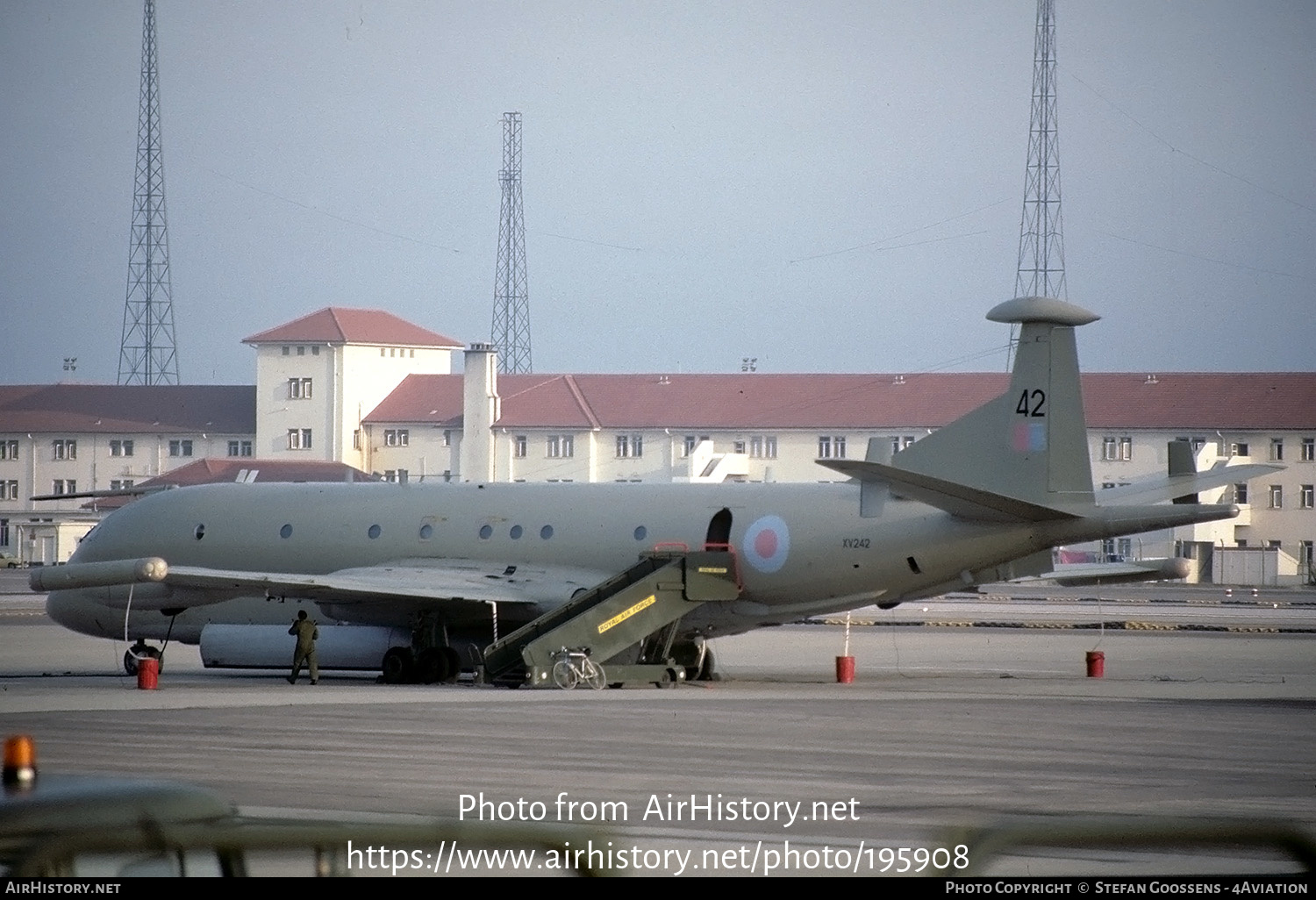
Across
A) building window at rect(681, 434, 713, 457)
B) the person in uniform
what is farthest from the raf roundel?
building window at rect(681, 434, 713, 457)

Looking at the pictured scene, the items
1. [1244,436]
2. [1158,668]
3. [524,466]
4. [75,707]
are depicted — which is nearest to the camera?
[75,707]

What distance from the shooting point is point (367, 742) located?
1959 cm

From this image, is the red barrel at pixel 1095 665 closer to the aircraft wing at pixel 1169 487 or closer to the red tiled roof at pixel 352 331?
the aircraft wing at pixel 1169 487

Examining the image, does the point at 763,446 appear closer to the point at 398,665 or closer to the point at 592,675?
the point at 398,665

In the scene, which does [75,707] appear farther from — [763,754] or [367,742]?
[763,754]

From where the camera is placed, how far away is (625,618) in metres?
27.8

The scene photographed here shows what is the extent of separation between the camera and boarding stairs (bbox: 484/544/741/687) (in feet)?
91.0

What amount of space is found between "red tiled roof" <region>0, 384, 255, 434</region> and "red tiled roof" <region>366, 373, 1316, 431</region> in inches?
544

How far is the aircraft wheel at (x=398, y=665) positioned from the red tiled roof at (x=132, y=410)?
78208 mm

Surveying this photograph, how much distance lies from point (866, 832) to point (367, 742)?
313 inches

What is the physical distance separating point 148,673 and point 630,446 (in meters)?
66.9

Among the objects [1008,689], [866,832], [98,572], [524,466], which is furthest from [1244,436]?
[866,832]

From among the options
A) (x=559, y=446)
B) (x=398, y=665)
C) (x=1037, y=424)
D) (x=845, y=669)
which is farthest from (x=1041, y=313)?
(x=559, y=446)

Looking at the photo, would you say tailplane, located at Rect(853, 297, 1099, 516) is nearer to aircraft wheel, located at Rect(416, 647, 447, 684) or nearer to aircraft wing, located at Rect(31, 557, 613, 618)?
aircraft wing, located at Rect(31, 557, 613, 618)
